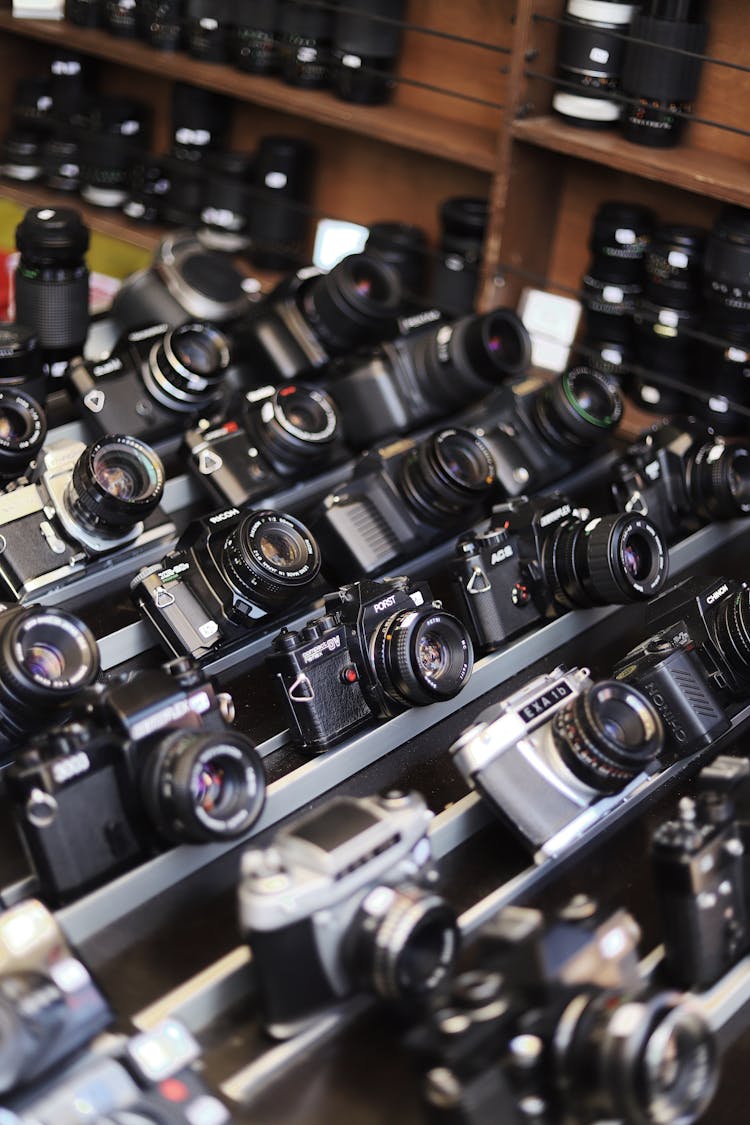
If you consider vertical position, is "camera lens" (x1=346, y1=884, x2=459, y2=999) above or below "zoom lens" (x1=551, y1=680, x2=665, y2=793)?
below

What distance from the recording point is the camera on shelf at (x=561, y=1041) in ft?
4.88

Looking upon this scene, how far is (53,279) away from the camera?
307cm

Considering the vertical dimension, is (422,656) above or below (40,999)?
above

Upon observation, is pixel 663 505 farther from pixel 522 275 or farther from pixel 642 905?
pixel 642 905

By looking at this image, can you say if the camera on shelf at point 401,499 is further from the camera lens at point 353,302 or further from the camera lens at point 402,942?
the camera lens at point 402,942

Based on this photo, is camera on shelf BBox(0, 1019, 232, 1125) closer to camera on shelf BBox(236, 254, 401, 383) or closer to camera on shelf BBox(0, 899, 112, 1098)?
camera on shelf BBox(0, 899, 112, 1098)

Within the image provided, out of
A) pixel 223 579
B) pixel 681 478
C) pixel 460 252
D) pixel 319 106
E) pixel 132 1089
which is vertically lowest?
pixel 132 1089

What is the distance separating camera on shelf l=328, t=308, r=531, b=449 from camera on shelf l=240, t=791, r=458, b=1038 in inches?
55.3

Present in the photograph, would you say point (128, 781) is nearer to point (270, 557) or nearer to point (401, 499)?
point (270, 557)

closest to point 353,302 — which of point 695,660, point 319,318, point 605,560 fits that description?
point 319,318

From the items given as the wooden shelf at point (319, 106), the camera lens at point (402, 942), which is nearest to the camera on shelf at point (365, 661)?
the camera lens at point (402, 942)

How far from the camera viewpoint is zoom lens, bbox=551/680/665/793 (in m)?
2.01

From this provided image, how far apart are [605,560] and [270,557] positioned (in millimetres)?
585

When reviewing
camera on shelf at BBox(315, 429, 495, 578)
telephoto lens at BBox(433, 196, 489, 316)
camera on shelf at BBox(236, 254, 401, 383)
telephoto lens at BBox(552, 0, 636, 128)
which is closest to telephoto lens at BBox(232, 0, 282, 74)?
telephoto lens at BBox(433, 196, 489, 316)
